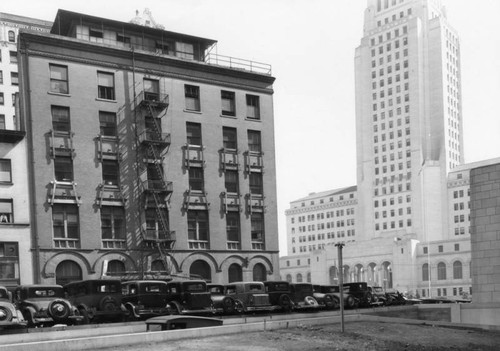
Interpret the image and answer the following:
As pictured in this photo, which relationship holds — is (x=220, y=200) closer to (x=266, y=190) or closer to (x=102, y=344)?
(x=266, y=190)

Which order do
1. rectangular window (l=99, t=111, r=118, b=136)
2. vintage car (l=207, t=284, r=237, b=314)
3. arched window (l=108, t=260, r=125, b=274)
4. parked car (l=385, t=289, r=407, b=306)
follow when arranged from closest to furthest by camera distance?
vintage car (l=207, t=284, r=237, b=314) < arched window (l=108, t=260, r=125, b=274) < parked car (l=385, t=289, r=407, b=306) < rectangular window (l=99, t=111, r=118, b=136)

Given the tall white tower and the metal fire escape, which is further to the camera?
the tall white tower

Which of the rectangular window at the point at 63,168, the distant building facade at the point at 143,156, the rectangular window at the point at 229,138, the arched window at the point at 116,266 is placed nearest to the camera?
the distant building facade at the point at 143,156

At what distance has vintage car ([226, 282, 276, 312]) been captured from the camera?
3512cm

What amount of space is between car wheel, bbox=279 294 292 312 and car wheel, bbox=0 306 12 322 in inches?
640

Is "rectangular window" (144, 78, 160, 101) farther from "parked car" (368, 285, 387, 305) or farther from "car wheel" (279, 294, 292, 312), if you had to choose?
"parked car" (368, 285, 387, 305)

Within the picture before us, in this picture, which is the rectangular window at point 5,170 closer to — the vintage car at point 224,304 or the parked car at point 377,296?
the vintage car at point 224,304

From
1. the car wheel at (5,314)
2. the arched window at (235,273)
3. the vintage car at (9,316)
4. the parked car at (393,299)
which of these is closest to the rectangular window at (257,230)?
the arched window at (235,273)

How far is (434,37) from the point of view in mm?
163875

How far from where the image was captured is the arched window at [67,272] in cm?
4338

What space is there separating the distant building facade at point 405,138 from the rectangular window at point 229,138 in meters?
100

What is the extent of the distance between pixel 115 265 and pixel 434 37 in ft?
453

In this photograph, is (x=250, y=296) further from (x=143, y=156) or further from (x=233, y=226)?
(x=143, y=156)

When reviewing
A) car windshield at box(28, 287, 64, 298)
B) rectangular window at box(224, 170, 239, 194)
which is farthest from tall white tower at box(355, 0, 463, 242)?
car windshield at box(28, 287, 64, 298)
